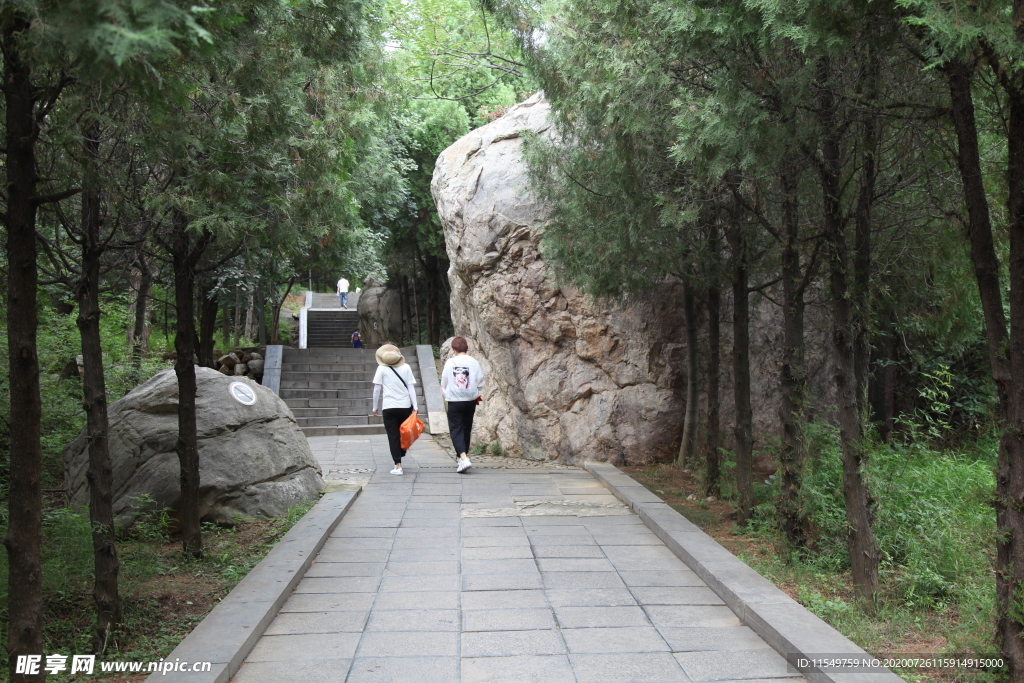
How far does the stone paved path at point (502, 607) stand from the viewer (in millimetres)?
3975

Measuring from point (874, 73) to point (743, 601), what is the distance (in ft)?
11.2

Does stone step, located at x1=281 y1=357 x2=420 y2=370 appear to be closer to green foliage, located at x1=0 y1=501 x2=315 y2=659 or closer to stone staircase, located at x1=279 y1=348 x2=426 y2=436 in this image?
stone staircase, located at x1=279 y1=348 x2=426 y2=436

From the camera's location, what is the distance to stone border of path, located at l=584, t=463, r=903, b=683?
12.8 ft

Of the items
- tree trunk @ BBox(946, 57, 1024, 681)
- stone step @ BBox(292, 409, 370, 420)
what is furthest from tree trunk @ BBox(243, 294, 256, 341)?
tree trunk @ BBox(946, 57, 1024, 681)

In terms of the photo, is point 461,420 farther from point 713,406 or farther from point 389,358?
point 713,406

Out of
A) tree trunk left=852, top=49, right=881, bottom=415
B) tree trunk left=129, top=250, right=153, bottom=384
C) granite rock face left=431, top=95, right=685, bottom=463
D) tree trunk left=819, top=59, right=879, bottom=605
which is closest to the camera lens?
tree trunk left=852, top=49, right=881, bottom=415

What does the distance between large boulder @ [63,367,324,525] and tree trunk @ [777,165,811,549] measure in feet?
15.3

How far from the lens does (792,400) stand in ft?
20.2

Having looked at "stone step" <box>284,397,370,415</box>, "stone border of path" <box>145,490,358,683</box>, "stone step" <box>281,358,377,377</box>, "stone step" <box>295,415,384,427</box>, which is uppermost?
"stone step" <box>281,358,377,377</box>

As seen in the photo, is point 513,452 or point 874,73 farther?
point 513,452

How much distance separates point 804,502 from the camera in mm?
5988

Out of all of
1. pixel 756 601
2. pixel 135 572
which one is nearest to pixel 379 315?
pixel 135 572

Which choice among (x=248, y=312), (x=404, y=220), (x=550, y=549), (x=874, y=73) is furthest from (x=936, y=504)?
(x=248, y=312)

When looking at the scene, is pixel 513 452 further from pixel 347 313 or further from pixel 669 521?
pixel 347 313
